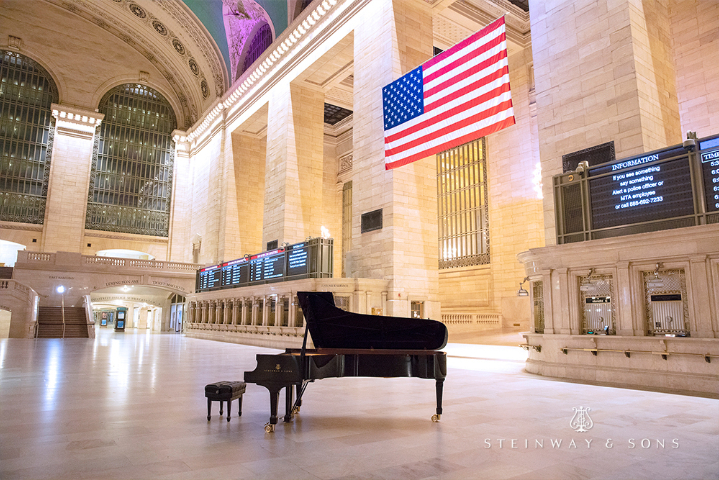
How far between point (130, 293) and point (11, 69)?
15805 millimetres

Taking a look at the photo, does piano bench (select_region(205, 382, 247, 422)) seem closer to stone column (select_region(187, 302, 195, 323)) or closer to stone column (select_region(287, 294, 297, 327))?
stone column (select_region(287, 294, 297, 327))

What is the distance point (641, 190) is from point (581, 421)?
4551 mm

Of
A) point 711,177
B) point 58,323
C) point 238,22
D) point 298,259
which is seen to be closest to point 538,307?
point 711,177

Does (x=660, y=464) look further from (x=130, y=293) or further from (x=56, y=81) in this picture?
(x=56, y=81)

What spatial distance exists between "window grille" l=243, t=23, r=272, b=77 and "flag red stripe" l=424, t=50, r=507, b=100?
1531cm

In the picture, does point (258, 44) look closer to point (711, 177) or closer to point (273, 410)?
point (711, 177)

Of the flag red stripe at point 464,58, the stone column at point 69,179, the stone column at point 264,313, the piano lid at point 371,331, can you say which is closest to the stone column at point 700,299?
the piano lid at point 371,331

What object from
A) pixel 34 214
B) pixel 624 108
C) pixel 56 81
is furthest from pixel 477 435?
pixel 56 81

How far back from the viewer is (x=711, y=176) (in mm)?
6812

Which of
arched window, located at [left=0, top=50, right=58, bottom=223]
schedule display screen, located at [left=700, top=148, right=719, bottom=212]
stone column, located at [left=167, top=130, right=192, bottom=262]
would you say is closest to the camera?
schedule display screen, located at [left=700, top=148, right=719, bottom=212]

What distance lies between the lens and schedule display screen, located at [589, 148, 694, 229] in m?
7.13

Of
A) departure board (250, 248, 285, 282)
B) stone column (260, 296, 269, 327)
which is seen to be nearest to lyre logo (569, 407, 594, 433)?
departure board (250, 248, 285, 282)

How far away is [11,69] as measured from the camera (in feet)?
96.9

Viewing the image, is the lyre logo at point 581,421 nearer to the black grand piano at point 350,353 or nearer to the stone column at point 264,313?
the black grand piano at point 350,353
